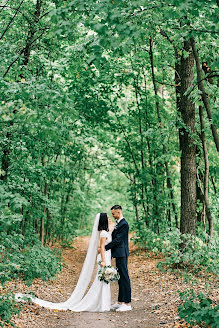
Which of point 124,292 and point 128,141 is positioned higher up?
point 128,141

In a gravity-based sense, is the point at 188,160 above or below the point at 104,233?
above

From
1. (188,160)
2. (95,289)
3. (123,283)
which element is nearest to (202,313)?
(123,283)

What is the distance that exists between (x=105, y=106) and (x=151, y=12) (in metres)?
8.72

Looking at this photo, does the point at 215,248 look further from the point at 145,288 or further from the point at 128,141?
the point at 128,141

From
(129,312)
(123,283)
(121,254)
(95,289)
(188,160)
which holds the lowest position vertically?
(129,312)

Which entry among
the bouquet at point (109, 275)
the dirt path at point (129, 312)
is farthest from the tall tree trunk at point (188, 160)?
the bouquet at point (109, 275)

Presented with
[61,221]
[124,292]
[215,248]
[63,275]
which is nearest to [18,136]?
[124,292]

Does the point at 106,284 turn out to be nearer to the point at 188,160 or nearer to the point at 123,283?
the point at 123,283

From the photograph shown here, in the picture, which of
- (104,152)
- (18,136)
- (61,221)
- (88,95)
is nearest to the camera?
(18,136)

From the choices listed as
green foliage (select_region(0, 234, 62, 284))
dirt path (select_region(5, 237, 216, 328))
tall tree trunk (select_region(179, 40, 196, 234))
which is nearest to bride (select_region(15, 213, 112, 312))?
dirt path (select_region(5, 237, 216, 328))

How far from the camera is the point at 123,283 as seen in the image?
744cm

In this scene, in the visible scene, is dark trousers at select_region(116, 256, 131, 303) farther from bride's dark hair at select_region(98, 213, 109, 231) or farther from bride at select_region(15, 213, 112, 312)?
bride's dark hair at select_region(98, 213, 109, 231)

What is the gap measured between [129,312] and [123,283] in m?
0.56

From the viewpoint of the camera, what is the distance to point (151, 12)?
5734 mm
